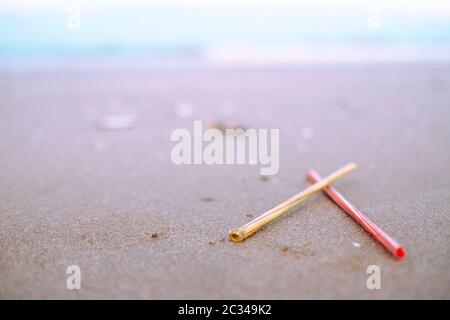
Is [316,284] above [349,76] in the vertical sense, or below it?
below

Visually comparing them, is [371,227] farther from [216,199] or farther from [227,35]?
[227,35]

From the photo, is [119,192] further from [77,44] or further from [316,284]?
[77,44]

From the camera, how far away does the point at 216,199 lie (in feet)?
8.34

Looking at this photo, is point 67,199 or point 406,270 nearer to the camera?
point 406,270

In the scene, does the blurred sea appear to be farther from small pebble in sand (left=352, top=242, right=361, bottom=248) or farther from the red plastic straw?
small pebble in sand (left=352, top=242, right=361, bottom=248)

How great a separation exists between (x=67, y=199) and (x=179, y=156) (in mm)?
1045

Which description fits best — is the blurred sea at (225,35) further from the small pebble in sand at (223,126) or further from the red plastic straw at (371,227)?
the red plastic straw at (371,227)

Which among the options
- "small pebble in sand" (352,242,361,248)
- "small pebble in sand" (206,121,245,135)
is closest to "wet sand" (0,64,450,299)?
"small pebble in sand" (352,242,361,248)

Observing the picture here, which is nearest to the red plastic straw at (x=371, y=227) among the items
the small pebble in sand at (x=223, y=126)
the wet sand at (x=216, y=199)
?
the wet sand at (x=216, y=199)

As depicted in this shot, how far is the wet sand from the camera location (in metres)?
1.67

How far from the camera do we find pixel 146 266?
176 cm
